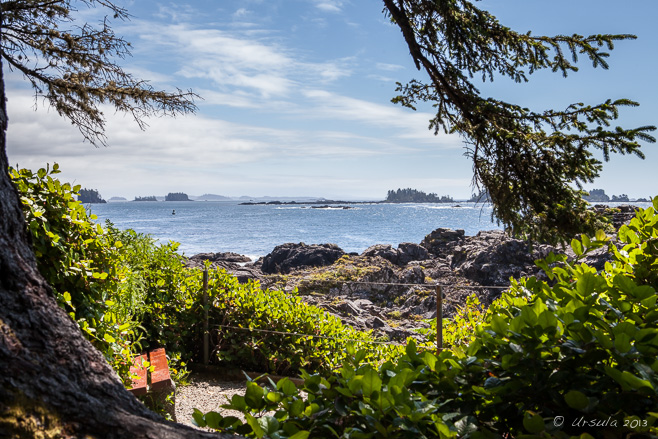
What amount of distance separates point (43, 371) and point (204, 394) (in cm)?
433

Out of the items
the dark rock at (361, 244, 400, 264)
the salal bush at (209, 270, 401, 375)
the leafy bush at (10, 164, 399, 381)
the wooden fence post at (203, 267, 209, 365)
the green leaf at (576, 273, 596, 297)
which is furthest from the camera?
the dark rock at (361, 244, 400, 264)

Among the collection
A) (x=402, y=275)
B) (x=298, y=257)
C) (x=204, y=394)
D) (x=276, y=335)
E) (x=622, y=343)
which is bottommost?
(x=298, y=257)

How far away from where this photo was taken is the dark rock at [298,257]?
21953mm

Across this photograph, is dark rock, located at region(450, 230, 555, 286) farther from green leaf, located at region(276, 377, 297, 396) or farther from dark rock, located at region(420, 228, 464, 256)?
green leaf, located at region(276, 377, 297, 396)

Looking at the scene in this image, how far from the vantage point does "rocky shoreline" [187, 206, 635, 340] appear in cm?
951

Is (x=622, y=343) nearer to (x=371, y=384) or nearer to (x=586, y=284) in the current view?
(x=586, y=284)

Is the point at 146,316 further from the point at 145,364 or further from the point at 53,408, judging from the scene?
the point at 53,408

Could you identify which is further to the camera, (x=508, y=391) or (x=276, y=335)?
(x=276, y=335)

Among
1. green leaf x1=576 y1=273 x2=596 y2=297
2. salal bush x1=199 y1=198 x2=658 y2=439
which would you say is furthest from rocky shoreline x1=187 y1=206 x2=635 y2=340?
salal bush x1=199 y1=198 x2=658 y2=439

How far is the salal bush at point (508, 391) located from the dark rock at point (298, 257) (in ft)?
65.1

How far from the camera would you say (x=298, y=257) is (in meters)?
22.4

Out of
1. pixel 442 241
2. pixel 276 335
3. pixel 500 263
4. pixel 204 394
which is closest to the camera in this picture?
pixel 204 394

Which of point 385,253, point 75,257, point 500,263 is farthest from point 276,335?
point 385,253

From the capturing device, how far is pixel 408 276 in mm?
14180
